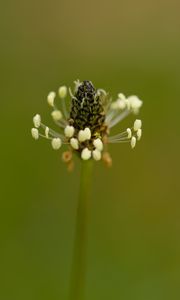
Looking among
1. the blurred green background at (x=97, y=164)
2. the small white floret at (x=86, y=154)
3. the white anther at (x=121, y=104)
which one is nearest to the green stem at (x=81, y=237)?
the small white floret at (x=86, y=154)

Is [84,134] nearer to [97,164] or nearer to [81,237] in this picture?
[81,237]

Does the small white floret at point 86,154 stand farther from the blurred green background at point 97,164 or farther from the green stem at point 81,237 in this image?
the blurred green background at point 97,164

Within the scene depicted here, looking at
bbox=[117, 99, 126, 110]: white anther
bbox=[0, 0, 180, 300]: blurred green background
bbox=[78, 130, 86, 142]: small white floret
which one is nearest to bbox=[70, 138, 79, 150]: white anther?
bbox=[78, 130, 86, 142]: small white floret

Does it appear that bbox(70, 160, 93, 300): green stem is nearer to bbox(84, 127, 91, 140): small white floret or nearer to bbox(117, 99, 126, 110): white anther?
bbox(84, 127, 91, 140): small white floret

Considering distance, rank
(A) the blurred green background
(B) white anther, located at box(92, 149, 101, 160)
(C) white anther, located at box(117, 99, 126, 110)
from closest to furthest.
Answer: (B) white anther, located at box(92, 149, 101, 160), (C) white anther, located at box(117, 99, 126, 110), (A) the blurred green background

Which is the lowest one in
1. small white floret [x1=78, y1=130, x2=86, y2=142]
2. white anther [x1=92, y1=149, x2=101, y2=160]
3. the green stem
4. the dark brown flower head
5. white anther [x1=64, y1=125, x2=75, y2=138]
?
the green stem

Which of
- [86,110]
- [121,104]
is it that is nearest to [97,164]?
[121,104]
